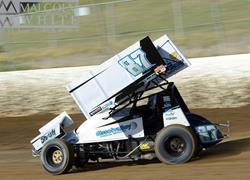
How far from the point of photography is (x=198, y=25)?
2538cm

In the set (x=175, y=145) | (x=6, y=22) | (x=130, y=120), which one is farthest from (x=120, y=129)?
(x=6, y=22)

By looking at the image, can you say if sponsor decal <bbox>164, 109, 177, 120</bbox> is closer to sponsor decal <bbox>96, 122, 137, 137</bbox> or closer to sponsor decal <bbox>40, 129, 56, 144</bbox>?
sponsor decal <bbox>96, 122, 137, 137</bbox>

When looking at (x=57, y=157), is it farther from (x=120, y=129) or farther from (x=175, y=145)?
(x=175, y=145)

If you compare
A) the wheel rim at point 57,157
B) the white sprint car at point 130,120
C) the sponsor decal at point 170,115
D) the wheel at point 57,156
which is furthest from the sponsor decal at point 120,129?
the wheel rim at point 57,157

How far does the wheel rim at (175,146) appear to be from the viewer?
11.3 meters

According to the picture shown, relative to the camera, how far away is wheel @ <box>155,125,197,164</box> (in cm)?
1117

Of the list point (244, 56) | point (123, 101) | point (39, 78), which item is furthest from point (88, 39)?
point (123, 101)

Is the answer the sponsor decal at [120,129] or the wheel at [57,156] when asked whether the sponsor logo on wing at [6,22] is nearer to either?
the wheel at [57,156]

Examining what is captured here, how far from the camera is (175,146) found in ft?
37.3

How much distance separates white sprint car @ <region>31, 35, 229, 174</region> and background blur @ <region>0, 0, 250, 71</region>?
1201 centimetres

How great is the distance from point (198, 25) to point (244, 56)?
395 centimetres

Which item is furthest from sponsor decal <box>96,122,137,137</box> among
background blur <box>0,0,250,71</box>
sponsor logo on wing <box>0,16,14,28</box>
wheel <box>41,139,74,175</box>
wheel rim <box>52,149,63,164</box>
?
sponsor logo on wing <box>0,16,14,28</box>

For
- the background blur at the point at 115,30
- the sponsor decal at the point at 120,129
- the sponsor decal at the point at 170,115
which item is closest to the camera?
the sponsor decal at the point at 170,115

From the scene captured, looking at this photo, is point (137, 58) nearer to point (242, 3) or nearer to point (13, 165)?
point (13, 165)
